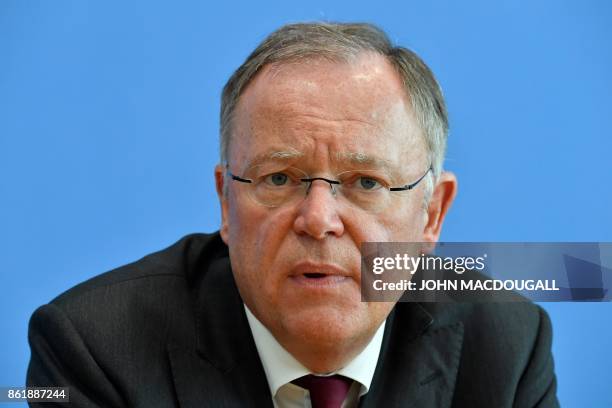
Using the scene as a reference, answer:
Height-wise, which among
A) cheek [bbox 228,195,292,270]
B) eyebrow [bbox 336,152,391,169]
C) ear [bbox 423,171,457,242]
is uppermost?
ear [bbox 423,171,457,242]

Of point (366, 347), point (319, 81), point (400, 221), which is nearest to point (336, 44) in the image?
point (319, 81)

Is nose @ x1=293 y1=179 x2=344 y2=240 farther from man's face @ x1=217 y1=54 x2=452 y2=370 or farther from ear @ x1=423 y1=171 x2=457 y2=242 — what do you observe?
ear @ x1=423 y1=171 x2=457 y2=242

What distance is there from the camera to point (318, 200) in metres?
2.28

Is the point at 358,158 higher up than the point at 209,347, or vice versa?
the point at 358,158

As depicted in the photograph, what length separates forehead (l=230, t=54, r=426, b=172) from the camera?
91.5 inches

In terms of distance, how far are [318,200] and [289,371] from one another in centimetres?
52

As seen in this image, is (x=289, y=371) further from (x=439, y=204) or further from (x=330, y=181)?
(x=439, y=204)

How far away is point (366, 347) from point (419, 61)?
33.5 inches

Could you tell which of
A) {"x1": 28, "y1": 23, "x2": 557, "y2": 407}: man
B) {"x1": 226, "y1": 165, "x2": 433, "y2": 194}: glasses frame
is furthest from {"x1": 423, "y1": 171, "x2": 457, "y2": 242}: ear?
{"x1": 226, "y1": 165, "x2": 433, "y2": 194}: glasses frame

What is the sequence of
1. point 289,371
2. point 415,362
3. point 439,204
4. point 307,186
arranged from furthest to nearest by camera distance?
point 439,204 < point 415,362 < point 289,371 < point 307,186

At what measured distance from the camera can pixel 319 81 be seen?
7.77 feet

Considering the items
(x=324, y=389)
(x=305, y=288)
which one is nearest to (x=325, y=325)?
(x=305, y=288)

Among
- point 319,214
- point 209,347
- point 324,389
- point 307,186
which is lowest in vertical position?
point 324,389

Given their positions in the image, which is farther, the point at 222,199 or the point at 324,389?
the point at 222,199
